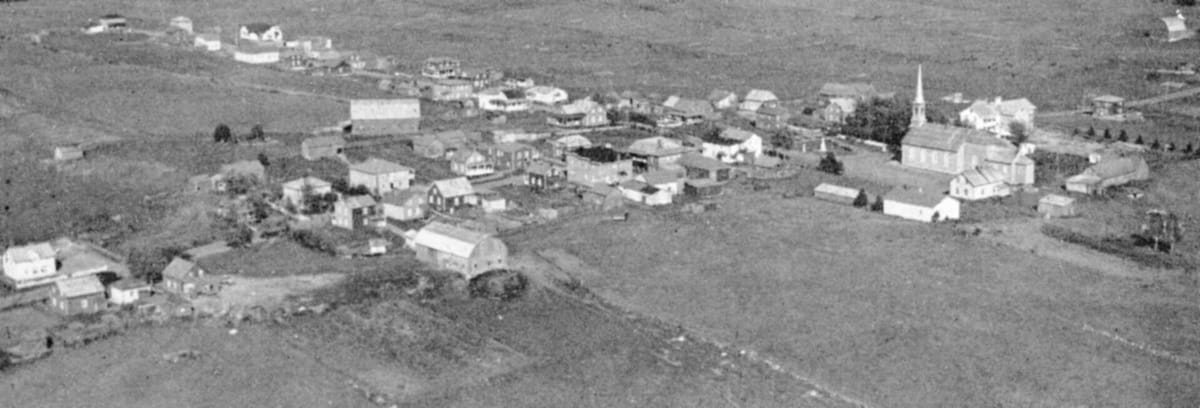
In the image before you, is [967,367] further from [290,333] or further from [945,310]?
[290,333]

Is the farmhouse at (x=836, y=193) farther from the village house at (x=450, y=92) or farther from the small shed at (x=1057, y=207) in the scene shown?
the village house at (x=450, y=92)

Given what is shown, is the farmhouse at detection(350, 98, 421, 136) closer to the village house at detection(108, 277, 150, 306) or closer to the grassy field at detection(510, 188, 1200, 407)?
the grassy field at detection(510, 188, 1200, 407)

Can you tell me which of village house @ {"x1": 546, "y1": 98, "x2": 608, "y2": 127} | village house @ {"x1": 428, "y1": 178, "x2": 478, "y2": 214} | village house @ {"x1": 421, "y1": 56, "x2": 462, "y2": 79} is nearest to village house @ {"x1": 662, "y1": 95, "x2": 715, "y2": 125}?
village house @ {"x1": 546, "y1": 98, "x2": 608, "y2": 127}

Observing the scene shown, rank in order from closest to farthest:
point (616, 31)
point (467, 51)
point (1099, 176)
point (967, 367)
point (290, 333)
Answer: point (967, 367) < point (290, 333) < point (1099, 176) < point (467, 51) < point (616, 31)

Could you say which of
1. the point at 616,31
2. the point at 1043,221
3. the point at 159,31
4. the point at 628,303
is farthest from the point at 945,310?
the point at 159,31

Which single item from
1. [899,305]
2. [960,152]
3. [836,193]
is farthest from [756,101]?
[899,305]

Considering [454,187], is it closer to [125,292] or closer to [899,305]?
[125,292]

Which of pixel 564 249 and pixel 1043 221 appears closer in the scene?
pixel 564 249

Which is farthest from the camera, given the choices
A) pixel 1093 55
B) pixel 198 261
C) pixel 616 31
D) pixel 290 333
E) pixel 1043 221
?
pixel 616 31
